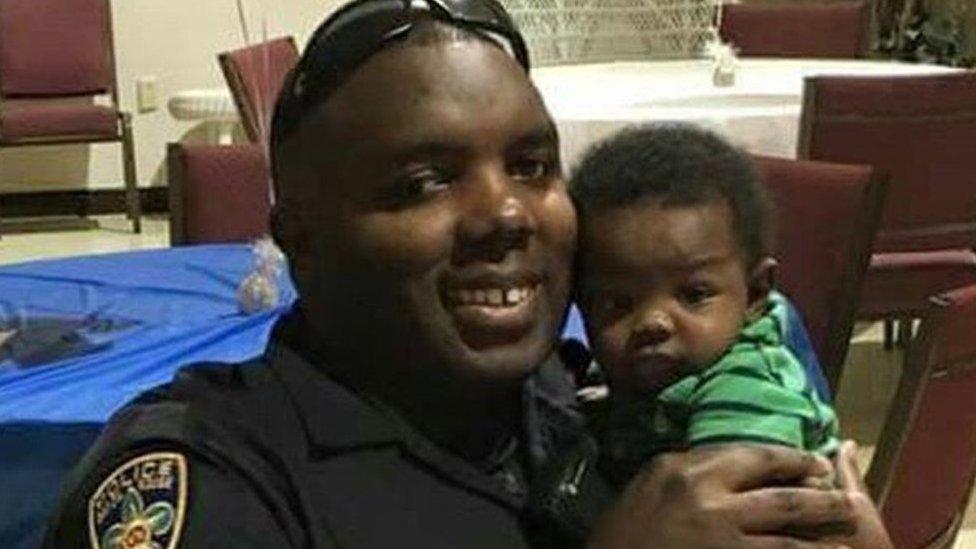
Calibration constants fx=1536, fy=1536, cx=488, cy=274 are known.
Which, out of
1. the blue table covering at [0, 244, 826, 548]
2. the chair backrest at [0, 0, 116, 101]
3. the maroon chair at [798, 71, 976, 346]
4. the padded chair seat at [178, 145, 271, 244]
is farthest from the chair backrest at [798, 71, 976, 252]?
the chair backrest at [0, 0, 116, 101]

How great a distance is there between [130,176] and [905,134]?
13.2 ft

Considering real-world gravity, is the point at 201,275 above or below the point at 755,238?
below

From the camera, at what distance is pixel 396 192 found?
94 cm

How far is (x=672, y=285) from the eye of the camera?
4.03 feet

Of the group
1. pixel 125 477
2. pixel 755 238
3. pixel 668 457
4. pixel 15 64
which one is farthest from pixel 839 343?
pixel 15 64

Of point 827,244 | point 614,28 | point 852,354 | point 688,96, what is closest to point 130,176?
point 614,28

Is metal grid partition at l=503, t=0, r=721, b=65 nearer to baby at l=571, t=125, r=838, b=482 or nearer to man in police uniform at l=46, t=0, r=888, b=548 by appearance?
baby at l=571, t=125, r=838, b=482

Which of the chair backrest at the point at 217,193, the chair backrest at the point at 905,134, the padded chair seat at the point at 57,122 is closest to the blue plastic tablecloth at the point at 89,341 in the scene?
the chair backrest at the point at 217,193

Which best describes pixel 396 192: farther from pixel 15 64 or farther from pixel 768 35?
pixel 15 64

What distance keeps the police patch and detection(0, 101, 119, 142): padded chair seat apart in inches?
223

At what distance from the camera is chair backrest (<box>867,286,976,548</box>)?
1864 millimetres

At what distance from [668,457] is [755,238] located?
0.31m

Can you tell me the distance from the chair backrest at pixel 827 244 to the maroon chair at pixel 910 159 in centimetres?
75

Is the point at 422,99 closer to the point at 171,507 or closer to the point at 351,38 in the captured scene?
the point at 351,38
